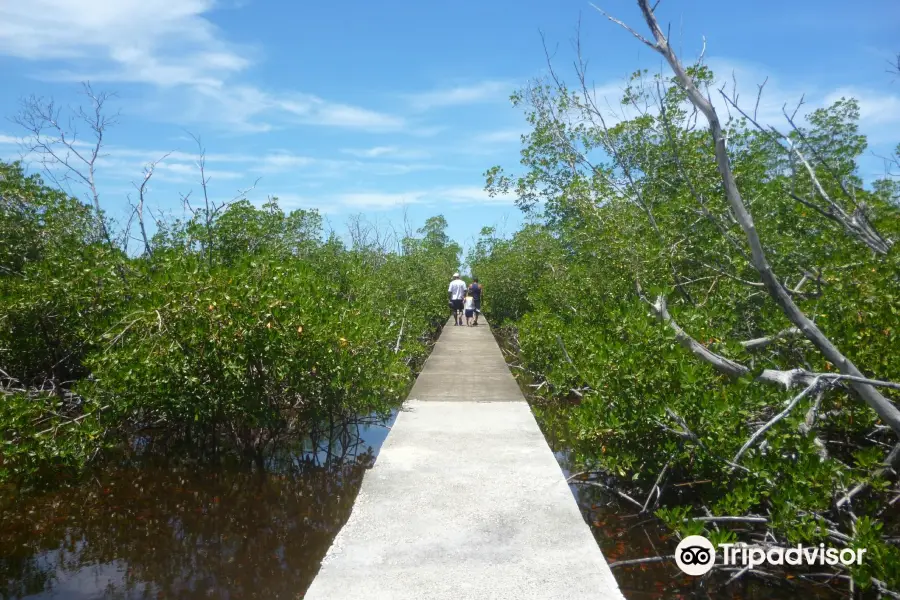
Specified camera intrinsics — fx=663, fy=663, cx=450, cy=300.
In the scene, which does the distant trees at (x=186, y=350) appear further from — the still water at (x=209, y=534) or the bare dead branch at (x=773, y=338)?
the bare dead branch at (x=773, y=338)

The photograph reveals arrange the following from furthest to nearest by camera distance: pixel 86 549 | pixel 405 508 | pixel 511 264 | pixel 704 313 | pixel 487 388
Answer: pixel 511 264 → pixel 487 388 → pixel 704 313 → pixel 86 549 → pixel 405 508

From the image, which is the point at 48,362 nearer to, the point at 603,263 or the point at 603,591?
the point at 603,263

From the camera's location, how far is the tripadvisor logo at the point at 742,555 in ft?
13.5

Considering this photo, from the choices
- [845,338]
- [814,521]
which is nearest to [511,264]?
[845,338]

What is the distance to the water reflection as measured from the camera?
4539 mm

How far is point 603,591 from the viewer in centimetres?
360

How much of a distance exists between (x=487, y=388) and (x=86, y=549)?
548cm

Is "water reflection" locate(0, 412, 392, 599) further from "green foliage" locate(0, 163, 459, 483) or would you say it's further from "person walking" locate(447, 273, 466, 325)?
"person walking" locate(447, 273, 466, 325)

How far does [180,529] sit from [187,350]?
1.54 m

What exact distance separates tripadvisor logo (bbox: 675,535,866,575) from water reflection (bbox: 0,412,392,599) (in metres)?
2.53

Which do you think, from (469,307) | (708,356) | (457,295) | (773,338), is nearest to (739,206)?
(708,356)

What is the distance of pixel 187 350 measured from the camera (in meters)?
5.99

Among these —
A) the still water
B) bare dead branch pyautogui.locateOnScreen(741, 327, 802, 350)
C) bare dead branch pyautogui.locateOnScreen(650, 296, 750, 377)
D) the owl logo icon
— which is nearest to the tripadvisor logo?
the owl logo icon

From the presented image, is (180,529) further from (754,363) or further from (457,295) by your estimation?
(457,295)
